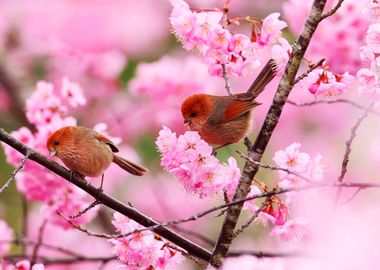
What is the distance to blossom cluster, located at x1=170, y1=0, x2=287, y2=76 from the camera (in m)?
2.79

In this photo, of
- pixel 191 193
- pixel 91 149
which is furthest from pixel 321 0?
pixel 91 149

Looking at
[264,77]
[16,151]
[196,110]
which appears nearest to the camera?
[264,77]

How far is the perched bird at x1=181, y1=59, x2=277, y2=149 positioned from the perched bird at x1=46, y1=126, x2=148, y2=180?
36 centimetres

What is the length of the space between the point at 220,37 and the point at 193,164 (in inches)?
18.6

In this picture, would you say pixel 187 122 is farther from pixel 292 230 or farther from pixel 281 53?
pixel 292 230

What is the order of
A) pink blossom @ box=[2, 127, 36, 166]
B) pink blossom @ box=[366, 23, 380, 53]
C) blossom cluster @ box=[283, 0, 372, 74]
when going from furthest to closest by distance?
A: blossom cluster @ box=[283, 0, 372, 74] → pink blossom @ box=[2, 127, 36, 166] → pink blossom @ box=[366, 23, 380, 53]

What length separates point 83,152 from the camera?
3.57m

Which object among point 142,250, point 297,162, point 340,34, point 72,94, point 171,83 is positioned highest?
point 171,83

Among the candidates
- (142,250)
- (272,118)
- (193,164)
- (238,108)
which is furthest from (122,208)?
(238,108)

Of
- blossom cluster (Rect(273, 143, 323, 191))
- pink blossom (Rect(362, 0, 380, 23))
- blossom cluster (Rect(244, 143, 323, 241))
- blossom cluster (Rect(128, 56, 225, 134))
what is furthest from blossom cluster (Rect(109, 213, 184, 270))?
blossom cluster (Rect(128, 56, 225, 134))

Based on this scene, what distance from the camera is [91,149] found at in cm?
363

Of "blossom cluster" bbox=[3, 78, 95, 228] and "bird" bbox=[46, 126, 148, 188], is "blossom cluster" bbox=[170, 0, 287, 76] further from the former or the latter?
"blossom cluster" bbox=[3, 78, 95, 228]

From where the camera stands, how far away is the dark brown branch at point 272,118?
2.49 metres

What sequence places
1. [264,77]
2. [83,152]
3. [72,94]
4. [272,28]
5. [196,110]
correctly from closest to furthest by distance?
[272,28] → [264,77] → [196,110] → [83,152] → [72,94]
